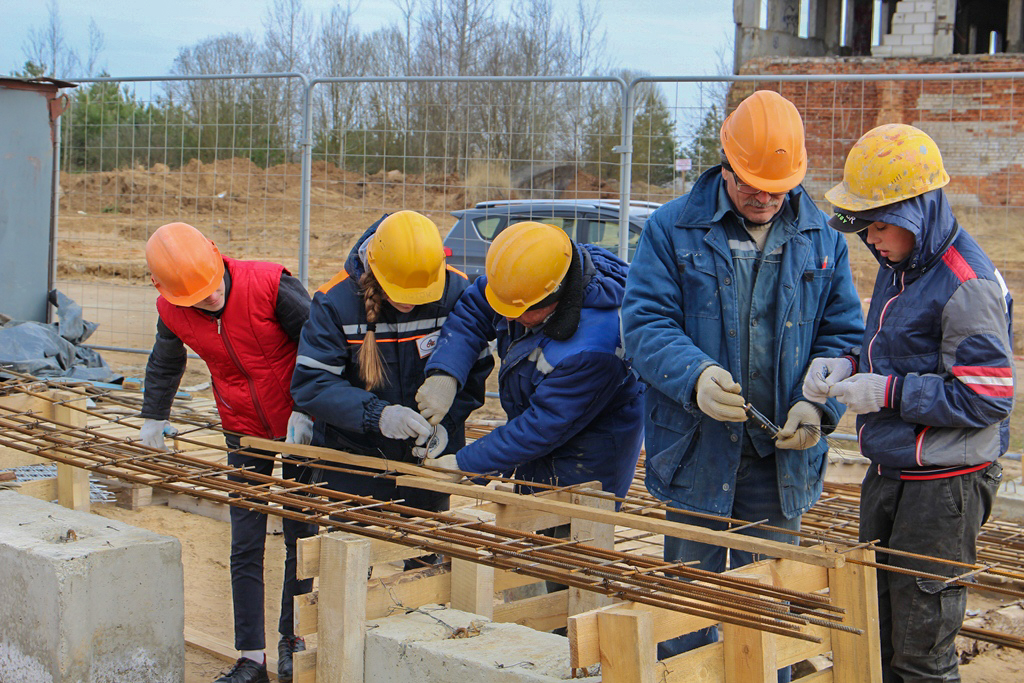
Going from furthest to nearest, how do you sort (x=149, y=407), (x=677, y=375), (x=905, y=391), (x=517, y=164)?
(x=517, y=164) < (x=149, y=407) < (x=677, y=375) < (x=905, y=391)

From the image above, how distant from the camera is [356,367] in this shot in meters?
3.67

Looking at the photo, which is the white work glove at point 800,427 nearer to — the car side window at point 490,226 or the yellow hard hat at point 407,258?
the yellow hard hat at point 407,258

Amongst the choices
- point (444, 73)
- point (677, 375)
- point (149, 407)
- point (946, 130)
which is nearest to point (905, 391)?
point (677, 375)

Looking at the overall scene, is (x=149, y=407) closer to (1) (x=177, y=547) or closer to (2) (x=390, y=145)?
(1) (x=177, y=547)

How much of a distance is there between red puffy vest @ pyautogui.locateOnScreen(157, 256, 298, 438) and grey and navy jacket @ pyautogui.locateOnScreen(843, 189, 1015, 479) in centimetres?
226

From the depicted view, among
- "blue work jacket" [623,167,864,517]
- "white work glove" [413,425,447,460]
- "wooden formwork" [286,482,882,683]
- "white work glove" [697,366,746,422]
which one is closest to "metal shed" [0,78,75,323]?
"white work glove" [413,425,447,460]

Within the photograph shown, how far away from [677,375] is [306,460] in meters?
1.73

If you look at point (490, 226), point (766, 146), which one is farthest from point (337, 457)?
point (490, 226)

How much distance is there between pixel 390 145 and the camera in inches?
314

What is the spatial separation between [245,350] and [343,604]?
1.44 metres

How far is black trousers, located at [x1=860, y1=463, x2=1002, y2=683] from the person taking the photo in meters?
2.71

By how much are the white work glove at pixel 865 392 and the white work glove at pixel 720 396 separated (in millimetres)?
283

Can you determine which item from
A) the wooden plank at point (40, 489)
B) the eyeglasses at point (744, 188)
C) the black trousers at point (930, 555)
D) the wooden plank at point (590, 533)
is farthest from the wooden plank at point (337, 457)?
the black trousers at point (930, 555)

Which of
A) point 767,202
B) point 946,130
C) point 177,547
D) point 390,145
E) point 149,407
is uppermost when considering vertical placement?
point 946,130
